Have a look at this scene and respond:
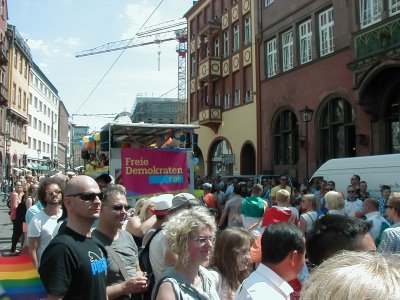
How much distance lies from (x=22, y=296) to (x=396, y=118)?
16.3 m

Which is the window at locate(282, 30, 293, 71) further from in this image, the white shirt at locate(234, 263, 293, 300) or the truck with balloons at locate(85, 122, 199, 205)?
the white shirt at locate(234, 263, 293, 300)

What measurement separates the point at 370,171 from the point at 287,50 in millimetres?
13130

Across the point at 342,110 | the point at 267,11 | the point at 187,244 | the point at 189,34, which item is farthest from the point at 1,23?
the point at 187,244

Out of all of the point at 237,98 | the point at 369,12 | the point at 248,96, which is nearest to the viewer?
the point at 369,12

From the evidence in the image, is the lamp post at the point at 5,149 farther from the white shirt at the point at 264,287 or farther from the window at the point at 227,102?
the white shirt at the point at 264,287

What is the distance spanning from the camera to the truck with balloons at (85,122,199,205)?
9.94 m

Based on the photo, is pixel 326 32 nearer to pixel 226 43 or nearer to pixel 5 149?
pixel 226 43

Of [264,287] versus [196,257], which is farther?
[196,257]

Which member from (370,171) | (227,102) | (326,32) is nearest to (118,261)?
(370,171)

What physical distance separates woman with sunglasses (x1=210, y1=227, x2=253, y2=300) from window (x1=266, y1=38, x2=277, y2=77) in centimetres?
2177

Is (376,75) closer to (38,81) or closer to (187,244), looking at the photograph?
(187,244)

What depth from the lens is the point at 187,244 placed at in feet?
Result: 9.75

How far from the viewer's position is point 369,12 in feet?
56.7

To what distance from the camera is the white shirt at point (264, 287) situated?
2.48 m
